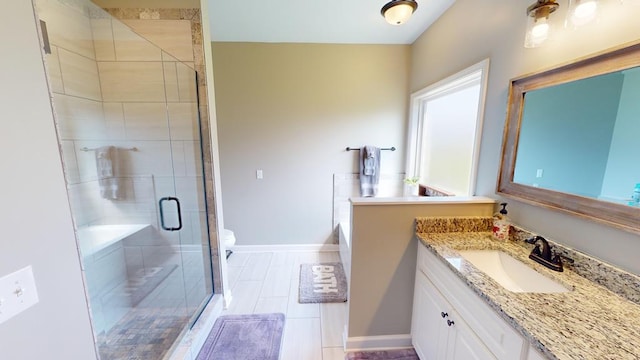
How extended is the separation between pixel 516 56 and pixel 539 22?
24cm

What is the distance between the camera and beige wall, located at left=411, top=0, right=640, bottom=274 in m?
0.97

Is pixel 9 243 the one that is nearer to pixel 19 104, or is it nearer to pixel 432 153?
pixel 19 104

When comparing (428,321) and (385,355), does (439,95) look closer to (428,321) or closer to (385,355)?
(428,321)

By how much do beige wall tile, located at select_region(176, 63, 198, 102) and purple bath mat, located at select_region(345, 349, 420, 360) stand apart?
2318 millimetres

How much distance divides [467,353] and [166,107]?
263cm

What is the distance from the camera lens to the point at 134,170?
6.82 ft

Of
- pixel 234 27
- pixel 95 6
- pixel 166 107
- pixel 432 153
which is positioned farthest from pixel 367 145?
pixel 95 6

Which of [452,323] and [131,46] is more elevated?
[131,46]

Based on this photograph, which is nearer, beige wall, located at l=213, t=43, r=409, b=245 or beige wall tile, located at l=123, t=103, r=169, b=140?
beige wall tile, located at l=123, t=103, r=169, b=140

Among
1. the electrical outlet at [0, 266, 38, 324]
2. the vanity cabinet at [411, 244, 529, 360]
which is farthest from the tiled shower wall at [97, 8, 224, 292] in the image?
the vanity cabinet at [411, 244, 529, 360]

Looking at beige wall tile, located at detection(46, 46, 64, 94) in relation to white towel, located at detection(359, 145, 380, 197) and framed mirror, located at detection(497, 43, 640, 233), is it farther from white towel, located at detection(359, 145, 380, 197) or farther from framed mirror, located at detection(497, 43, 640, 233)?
framed mirror, located at detection(497, 43, 640, 233)

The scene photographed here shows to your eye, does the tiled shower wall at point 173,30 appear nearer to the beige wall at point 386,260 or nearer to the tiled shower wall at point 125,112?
the tiled shower wall at point 125,112

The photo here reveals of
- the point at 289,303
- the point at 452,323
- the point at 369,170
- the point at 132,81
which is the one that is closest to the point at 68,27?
the point at 132,81

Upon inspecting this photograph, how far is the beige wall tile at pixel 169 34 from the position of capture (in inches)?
72.0
